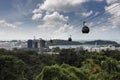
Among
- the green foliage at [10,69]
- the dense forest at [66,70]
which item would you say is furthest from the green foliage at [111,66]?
the green foliage at [10,69]

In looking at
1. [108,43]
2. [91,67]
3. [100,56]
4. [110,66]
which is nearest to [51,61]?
[100,56]

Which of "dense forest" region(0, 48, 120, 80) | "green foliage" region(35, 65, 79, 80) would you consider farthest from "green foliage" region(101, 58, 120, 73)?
"green foliage" region(35, 65, 79, 80)

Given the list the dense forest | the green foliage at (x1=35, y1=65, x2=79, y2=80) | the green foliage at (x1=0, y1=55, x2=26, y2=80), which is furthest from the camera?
the green foliage at (x1=0, y1=55, x2=26, y2=80)

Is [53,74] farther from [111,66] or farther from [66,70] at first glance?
[111,66]

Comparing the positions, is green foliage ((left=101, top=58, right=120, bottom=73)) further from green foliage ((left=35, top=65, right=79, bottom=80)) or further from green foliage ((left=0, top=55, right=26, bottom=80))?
green foliage ((left=0, top=55, right=26, bottom=80))

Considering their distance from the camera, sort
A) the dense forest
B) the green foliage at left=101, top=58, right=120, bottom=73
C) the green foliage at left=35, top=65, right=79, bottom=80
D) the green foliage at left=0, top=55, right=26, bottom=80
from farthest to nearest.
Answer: the green foliage at left=0, top=55, right=26, bottom=80 < the green foliage at left=101, top=58, right=120, bottom=73 < the dense forest < the green foliage at left=35, top=65, right=79, bottom=80

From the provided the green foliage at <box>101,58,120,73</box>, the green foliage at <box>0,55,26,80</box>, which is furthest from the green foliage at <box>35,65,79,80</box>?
the green foliage at <box>0,55,26,80</box>

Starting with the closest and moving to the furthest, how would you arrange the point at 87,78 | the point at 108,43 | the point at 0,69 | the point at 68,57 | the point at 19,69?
1. the point at 87,78
2. the point at 0,69
3. the point at 19,69
4. the point at 68,57
5. the point at 108,43

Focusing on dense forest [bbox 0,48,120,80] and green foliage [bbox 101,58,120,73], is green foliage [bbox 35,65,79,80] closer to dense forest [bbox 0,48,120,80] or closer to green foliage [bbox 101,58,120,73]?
dense forest [bbox 0,48,120,80]

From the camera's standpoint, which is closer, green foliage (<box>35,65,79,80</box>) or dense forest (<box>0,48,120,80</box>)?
green foliage (<box>35,65,79,80</box>)

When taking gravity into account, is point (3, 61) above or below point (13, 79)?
above

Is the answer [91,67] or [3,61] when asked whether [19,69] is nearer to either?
[3,61]
